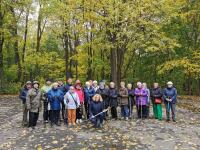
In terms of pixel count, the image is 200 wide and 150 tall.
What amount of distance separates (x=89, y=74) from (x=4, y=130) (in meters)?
31.8

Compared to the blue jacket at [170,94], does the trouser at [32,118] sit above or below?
below

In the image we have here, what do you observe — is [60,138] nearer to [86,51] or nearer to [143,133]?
[143,133]

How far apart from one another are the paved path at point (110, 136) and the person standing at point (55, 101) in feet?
1.59

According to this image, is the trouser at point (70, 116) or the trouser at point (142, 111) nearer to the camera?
the trouser at point (70, 116)

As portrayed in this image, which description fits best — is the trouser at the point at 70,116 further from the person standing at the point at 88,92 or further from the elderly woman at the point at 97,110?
the person standing at the point at 88,92

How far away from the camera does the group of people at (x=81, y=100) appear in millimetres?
17547

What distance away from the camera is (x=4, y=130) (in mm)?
17469

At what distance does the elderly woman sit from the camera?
17375mm

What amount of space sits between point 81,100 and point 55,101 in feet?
5.75

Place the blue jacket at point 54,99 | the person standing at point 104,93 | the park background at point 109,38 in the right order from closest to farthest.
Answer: the blue jacket at point 54,99, the person standing at point 104,93, the park background at point 109,38

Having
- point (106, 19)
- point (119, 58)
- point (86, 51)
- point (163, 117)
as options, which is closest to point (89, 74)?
point (86, 51)

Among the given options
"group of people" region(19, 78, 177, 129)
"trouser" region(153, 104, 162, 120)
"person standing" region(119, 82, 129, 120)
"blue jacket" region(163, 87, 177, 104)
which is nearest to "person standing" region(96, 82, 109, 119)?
"group of people" region(19, 78, 177, 129)

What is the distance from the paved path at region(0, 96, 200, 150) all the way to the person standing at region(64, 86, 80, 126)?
65 centimetres

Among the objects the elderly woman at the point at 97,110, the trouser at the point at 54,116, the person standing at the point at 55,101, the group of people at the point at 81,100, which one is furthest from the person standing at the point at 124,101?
the trouser at the point at 54,116
